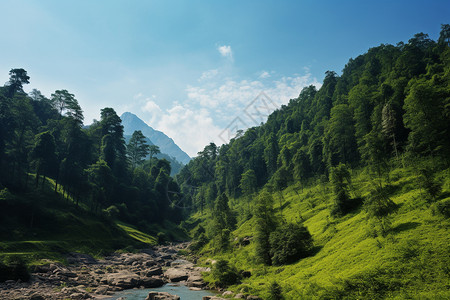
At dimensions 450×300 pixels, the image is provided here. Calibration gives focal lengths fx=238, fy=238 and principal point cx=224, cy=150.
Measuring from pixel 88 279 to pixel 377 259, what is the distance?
5052cm

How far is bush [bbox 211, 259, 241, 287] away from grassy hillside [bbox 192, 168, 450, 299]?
2.31m

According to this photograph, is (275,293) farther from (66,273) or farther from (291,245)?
(66,273)

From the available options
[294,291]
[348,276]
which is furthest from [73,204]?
[348,276]

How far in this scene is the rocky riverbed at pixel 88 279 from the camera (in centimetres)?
3637

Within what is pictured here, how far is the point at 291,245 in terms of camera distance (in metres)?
45.7

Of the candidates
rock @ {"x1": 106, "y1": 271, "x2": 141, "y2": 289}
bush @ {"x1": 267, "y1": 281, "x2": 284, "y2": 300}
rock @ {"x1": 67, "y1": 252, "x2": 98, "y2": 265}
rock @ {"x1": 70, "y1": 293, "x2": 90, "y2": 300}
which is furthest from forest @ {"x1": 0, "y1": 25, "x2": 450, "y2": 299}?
rock @ {"x1": 70, "y1": 293, "x2": 90, "y2": 300}

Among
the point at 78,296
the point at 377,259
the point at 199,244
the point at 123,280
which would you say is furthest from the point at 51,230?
the point at 377,259

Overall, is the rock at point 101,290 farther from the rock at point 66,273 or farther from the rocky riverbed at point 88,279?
the rock at point 66,273

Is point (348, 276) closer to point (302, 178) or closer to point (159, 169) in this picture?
point (302, 178)

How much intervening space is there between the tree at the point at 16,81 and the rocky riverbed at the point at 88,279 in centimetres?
12035

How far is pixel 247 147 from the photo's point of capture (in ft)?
653

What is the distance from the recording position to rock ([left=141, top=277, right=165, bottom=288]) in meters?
47.8

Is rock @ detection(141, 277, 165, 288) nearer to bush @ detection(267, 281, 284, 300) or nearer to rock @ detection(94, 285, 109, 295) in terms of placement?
rock @ detection(94, 285, 109, 295)

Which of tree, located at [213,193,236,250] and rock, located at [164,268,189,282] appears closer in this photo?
rock, located at [164,268,189,282]
